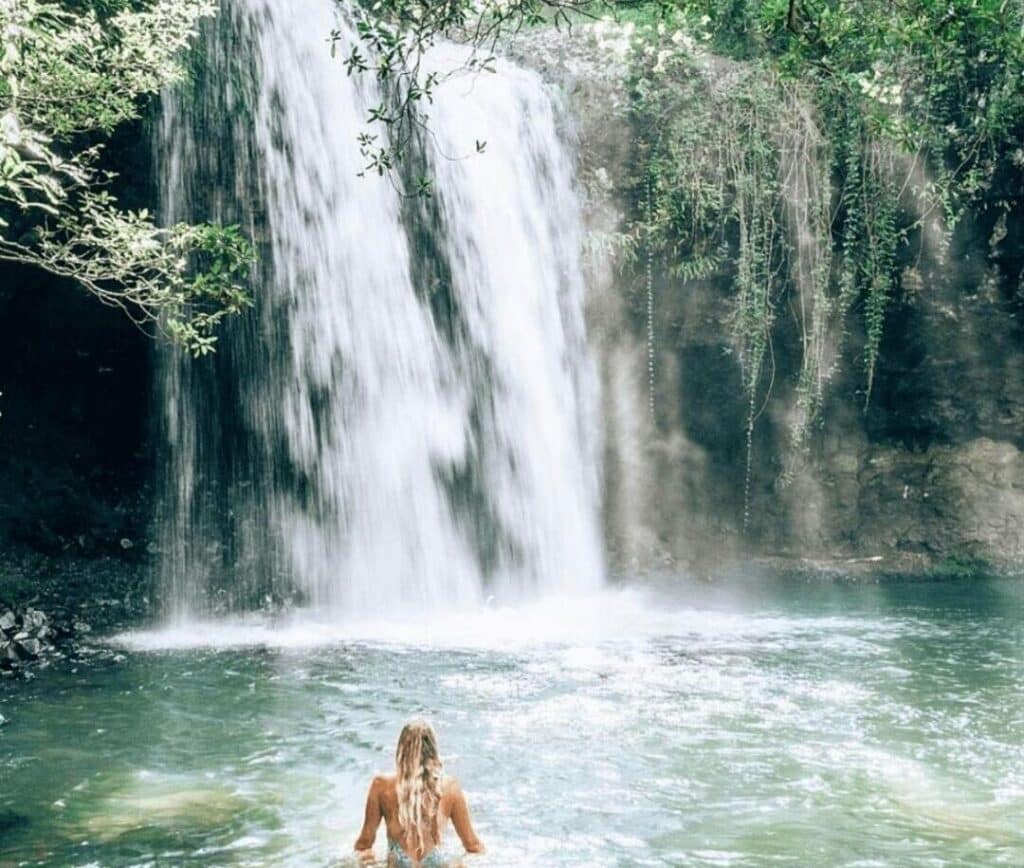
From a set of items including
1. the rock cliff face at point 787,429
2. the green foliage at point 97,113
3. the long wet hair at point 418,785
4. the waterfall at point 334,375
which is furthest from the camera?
the rock cliff face at point 787,429

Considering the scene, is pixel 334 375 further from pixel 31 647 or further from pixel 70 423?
pixel 31 647

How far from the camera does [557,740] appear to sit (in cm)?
748

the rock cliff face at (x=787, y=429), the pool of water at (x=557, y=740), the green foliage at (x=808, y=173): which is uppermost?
the green foliage at (x=808, y=173)

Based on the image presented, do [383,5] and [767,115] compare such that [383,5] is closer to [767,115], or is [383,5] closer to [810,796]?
[810,796]

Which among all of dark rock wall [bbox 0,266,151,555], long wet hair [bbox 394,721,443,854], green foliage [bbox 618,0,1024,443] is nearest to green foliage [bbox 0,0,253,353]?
long wet hair [bbox 394,721,443,854]

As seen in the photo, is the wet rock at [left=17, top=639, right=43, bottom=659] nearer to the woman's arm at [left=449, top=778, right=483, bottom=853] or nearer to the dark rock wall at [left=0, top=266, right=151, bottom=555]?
the dark rock wall at [left=0, top=266, right=151, bottom=555]

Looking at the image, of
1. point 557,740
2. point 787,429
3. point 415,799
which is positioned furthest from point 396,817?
point 787,429

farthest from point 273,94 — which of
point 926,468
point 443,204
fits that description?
point 926,468

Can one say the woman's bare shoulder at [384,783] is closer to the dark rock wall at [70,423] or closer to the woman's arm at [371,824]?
the woman's arm at [371,824]

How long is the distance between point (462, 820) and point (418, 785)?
1.22 feet

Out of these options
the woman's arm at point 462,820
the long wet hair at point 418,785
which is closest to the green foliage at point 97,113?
the long wet hair at point 418,785

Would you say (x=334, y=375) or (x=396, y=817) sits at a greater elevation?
(x=334, y=375)

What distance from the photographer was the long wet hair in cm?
489

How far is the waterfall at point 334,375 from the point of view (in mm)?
13125
